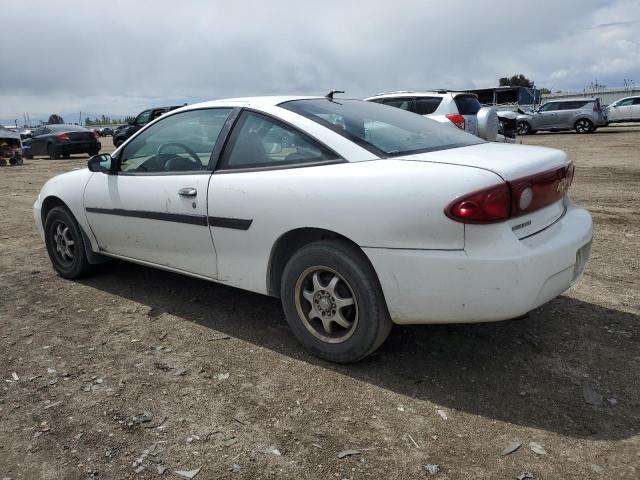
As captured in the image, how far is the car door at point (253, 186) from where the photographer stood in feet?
9.98

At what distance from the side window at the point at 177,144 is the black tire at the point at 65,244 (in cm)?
85

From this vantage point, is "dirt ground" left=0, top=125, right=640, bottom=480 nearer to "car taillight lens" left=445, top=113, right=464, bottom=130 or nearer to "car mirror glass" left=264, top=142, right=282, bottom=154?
"car mirror glass" left=264, top=142, right=282, bottom=154

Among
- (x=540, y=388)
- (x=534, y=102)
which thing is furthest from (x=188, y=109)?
(x=534, y=102)

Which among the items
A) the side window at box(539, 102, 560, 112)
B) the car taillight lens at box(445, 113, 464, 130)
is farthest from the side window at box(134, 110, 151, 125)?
the side window at box(539, 102, 560, 112)

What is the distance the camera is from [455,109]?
10.2m

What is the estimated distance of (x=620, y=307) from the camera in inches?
147

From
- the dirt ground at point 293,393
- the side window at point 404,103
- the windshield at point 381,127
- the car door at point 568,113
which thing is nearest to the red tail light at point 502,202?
the windshield at point 381,127

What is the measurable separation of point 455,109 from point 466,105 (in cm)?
43

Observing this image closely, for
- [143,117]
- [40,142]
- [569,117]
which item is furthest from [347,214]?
[569,117]

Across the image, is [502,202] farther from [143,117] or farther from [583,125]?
[583,125]

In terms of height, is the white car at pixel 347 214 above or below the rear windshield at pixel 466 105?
below

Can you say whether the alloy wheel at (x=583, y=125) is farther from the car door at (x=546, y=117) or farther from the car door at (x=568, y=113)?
the car door at (x=546, y=117)

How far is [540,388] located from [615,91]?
155 feet

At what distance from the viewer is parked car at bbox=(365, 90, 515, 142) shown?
996cm
